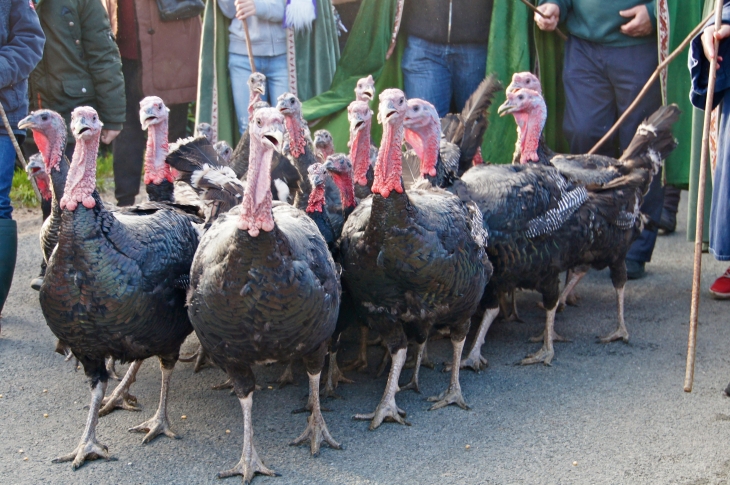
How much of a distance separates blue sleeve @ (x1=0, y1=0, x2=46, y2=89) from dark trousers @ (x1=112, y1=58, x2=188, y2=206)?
200cm

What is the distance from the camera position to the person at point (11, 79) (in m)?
5.32

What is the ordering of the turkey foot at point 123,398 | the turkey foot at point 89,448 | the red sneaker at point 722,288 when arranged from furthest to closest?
the red sneaker at point 722,288
the turkey foot at point 123,398
the turkey foot at point 89,448

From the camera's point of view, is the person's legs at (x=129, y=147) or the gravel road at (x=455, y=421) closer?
the gravel road at (x=455, y=421)

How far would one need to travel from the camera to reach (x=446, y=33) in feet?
22.0

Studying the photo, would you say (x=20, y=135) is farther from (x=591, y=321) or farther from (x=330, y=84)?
(x=591, y=321)

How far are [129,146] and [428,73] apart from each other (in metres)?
3.06

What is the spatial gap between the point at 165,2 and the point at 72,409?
4.28 metres

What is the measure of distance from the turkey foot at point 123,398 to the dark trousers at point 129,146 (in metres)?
3.30

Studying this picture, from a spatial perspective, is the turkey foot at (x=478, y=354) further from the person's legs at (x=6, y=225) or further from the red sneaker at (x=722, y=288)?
the person's legs at (x=6, y=225)

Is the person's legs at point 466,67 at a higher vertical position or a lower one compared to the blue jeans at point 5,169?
higher

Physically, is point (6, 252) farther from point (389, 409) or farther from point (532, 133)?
point (532, 133)

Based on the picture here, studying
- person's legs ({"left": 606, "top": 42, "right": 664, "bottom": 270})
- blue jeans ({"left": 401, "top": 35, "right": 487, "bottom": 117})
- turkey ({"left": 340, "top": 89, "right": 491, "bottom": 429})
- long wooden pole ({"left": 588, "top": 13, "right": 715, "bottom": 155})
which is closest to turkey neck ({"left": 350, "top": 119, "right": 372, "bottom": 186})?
turkey ({"left": 340, "top": 89, "right": 491, "bottom": 429})

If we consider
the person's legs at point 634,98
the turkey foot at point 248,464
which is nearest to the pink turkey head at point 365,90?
the person's legs at point 634,98

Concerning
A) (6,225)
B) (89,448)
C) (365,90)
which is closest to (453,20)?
(365,90)
